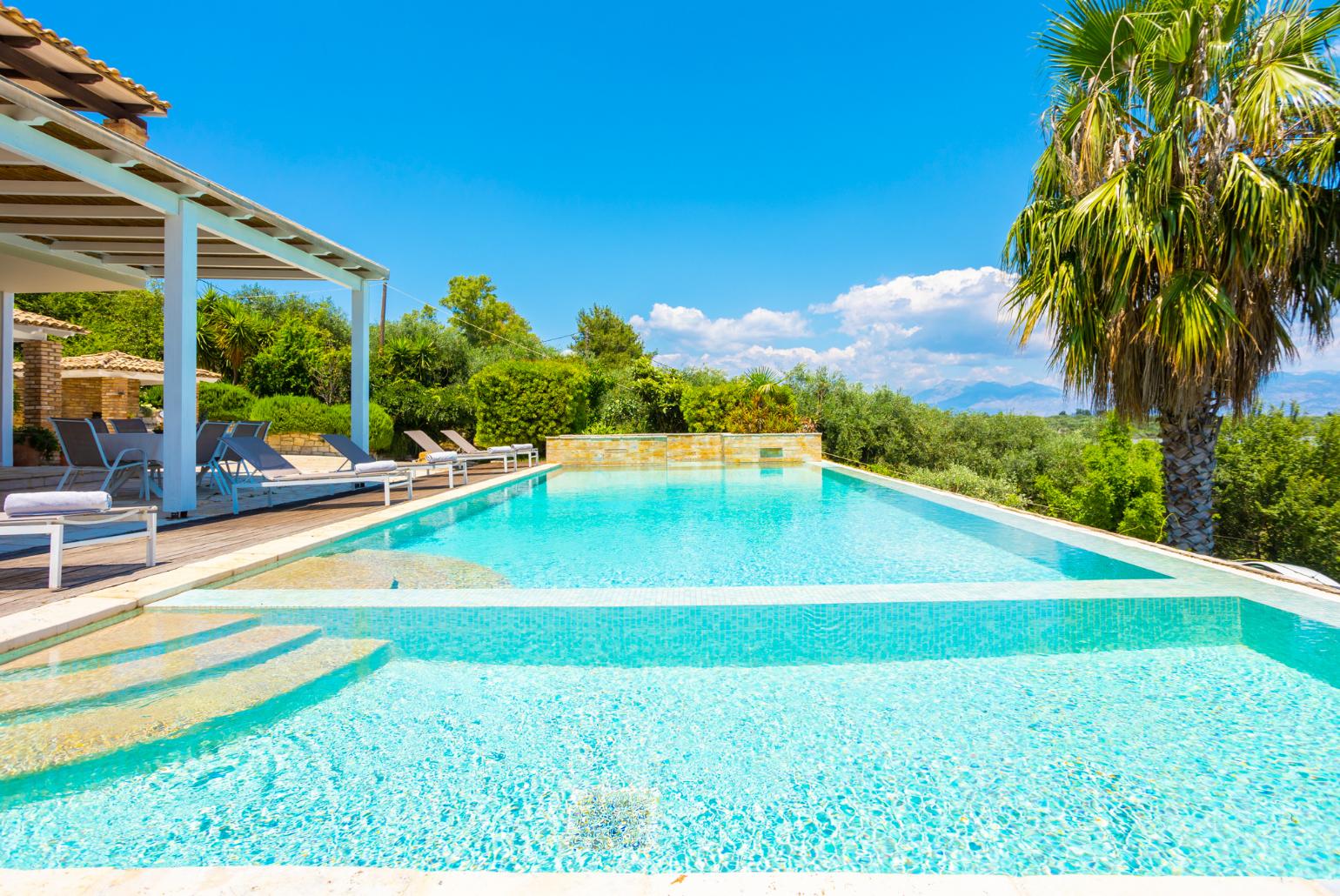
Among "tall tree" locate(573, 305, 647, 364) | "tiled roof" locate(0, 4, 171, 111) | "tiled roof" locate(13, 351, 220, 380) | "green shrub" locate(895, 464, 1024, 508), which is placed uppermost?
"tall tree" locate(573, 305, 647, 364)

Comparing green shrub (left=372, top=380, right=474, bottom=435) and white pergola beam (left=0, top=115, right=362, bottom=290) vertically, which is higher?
white pergola beam (left=0, top=115, right=362, bottom=290)

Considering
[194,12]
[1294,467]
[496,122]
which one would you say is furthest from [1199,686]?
[496,122]

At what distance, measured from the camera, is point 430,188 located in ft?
104

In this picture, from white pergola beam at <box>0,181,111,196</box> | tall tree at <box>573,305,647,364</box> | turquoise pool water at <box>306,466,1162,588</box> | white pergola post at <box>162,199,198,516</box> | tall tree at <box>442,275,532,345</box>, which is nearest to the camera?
turquoise pool water at <box>306,466,1162,588</box>

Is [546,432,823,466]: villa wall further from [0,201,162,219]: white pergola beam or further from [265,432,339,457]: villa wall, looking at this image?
[0,201,162,219]: white pergola beam

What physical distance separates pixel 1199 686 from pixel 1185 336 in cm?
488

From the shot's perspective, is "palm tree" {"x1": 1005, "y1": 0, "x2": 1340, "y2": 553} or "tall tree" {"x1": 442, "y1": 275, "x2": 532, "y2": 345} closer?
"palm tree" {"x1": 1005, "y1": 0, "x2": 1340, "y2": 553}

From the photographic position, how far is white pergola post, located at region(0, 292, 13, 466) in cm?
1068

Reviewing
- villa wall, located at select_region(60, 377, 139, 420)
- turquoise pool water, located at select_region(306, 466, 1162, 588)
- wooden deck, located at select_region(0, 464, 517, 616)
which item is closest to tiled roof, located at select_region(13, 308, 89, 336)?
villa wall, located at select_region(60, 377, 139, 420)

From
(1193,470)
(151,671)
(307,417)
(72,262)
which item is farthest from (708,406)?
(151,671)

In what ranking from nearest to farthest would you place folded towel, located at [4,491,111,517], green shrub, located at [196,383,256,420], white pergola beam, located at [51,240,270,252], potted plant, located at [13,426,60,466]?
1. folded towel, located at [4,491,111,517]
2. white pergola beam, located at [51,240,270,252]
3. potted plant, located at [13,426,60,466]
4. green shrub, located at [196,383,256,420]

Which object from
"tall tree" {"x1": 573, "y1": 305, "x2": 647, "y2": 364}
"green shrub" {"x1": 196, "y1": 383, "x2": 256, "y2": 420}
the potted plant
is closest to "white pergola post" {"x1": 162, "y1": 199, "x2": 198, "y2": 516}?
the potted plant

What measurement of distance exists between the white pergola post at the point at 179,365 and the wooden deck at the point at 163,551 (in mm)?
500

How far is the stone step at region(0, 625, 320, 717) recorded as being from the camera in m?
2.80
